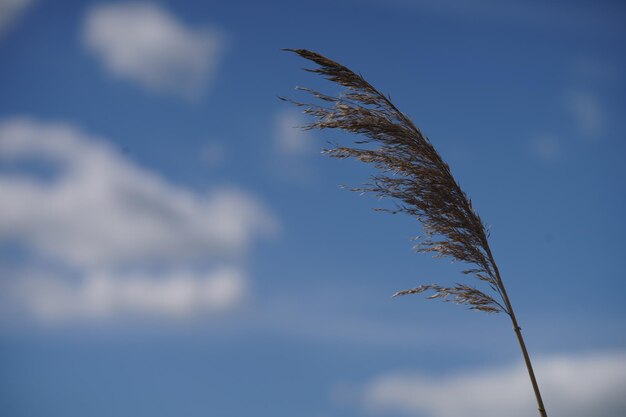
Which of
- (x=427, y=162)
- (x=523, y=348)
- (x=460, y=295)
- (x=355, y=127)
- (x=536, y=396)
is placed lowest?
(x=536, y=396)

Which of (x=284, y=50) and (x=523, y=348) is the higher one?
(x=284, y=50)

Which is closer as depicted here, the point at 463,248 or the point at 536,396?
the point at 536,396

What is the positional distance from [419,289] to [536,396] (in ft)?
4.17

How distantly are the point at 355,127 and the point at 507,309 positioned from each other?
203 cm

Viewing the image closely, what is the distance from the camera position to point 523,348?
601cm

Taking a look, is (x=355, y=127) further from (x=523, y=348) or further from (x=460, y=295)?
(x=523, y=348)

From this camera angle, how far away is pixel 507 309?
20.2 ft

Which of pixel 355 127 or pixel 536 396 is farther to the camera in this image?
pixel 355 127

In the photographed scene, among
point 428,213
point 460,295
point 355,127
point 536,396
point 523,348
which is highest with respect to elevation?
point 355,127

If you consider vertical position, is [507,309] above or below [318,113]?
below

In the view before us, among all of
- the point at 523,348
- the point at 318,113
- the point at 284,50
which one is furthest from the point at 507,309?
the point at 284,50

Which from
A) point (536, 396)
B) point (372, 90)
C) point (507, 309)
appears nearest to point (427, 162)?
point (372, 90)

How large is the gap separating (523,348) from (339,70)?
2840mm

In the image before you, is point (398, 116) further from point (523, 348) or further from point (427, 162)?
point (523, 348)
